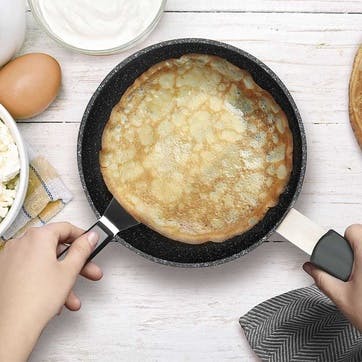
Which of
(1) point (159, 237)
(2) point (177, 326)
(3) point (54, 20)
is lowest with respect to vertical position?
(2) point (177, 326)

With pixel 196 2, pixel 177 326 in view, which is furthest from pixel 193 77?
pixel 177 326

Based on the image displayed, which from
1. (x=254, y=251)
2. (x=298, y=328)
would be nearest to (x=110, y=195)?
(x=254, y=251)

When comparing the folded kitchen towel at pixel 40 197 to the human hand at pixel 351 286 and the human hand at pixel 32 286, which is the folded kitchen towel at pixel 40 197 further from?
the human hand at pixel 351 286

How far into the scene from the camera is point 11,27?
0.90 meters

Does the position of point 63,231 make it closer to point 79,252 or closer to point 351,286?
point 79,252

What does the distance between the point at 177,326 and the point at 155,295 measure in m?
0.05

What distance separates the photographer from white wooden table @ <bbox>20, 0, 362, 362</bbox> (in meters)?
0.98

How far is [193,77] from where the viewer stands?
0.96 meters

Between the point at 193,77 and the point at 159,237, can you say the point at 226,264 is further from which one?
the point at 193,77

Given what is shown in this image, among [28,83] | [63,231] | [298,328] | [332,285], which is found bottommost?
[298,328]

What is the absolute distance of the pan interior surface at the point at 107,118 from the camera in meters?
0.91

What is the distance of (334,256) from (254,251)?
0.63ft

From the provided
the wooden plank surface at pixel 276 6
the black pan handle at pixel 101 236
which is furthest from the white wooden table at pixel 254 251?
the black pan handle at pixel 101 236

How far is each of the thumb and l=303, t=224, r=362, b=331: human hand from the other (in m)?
0.27
